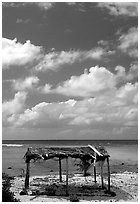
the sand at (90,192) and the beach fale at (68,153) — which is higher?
the beach fale at (68,153)

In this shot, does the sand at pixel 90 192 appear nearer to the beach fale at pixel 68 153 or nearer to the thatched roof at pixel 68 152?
the beach fale at pixel 68 153

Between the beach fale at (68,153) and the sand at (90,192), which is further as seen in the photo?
the beach fale at (68,153)

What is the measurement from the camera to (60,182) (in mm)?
18328

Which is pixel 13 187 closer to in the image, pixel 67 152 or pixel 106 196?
pixel 67 152

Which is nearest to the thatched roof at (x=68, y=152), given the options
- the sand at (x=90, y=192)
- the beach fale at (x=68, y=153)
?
the beach fale at (x=68, y=153)

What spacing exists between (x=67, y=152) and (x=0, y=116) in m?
4.35

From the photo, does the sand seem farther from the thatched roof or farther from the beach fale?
the thatched roof

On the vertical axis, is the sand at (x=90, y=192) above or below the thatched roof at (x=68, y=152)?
below

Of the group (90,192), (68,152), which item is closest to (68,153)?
(68,152)

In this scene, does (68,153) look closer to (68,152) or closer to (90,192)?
(68,152)

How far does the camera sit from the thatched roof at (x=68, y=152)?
14398mm

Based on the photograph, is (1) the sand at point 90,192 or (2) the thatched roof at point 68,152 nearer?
(1) the sand at point 90,192

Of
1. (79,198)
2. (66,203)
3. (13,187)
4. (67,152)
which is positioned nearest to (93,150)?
(67,152)

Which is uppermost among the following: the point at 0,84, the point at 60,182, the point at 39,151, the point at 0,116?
the point at 0,84
